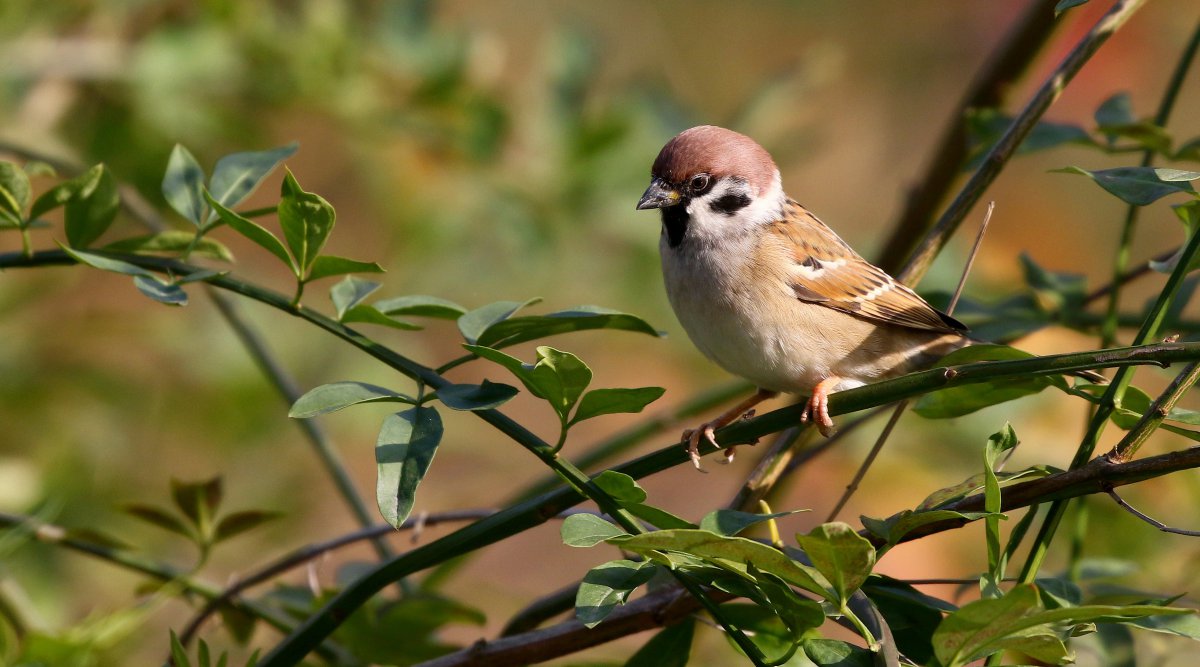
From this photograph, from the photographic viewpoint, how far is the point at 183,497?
1.56 metres

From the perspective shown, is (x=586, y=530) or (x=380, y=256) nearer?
(x=586, y=530)

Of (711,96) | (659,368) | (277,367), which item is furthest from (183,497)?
(711,96)

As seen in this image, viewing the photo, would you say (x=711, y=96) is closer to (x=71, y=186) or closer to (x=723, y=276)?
(x=723, y=276)

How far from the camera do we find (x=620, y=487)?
107 centimetres

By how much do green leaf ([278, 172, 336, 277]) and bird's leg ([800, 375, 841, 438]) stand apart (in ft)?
1.74

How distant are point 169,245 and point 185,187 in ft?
0.25

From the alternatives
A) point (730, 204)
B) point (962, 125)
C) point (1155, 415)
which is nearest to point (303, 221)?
point (1155, 415)

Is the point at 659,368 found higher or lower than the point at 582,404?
higher

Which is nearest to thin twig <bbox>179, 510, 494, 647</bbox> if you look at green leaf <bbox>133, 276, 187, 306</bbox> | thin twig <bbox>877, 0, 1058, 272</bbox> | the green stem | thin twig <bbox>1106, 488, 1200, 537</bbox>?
green leaf <bbox>133, 276, 187, 306</bbox>

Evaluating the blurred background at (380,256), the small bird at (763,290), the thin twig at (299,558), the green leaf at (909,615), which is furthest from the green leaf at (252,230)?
the blurred background at (380,256)

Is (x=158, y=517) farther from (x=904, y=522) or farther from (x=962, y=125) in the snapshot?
(x=962, y=125)

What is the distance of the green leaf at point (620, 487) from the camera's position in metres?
1.05

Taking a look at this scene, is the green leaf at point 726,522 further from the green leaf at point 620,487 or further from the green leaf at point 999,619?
the green leaf at point 999,619

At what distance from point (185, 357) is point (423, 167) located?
78cm
